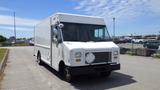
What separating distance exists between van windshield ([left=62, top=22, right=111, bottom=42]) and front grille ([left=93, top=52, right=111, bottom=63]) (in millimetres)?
1006

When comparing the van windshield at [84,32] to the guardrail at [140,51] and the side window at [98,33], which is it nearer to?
the side window at [98,33]

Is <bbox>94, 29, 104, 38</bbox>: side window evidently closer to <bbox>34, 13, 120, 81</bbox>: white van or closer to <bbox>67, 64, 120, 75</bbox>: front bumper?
Answer: <bbox>34, 13, 120, 81</bbox>: white van

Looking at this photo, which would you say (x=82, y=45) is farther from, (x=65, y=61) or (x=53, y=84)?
(x=53, y=84)

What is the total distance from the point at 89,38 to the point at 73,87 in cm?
233

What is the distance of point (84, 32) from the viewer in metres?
9.34

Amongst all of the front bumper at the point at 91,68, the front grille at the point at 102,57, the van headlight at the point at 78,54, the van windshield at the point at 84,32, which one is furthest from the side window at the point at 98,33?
the van headlight at the point at 78,54

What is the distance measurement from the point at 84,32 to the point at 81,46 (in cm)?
123

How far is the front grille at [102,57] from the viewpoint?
8438 millimetres

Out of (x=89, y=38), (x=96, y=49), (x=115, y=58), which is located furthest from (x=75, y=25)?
(x=115, y=58)

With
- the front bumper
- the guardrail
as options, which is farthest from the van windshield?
the guardrail

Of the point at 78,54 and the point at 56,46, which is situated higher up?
the point at 56,46

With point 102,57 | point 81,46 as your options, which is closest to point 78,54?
point 81,46

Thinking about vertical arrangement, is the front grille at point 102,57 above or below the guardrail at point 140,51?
above

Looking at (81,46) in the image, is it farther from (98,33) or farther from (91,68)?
(98,33)
